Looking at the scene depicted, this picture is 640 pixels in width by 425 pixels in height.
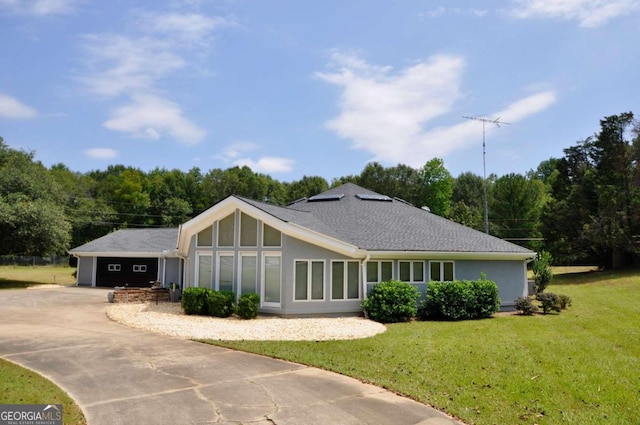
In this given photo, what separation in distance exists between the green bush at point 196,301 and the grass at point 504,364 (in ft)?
18.3

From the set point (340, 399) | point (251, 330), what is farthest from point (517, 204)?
Result: point (340, 399)

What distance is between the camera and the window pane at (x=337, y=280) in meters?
17.7

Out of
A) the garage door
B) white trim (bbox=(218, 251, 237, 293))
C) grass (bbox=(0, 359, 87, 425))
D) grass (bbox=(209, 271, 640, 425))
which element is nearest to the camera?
grass (bbox=(0, 359, 87, 425))

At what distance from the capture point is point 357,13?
15180 millimetres

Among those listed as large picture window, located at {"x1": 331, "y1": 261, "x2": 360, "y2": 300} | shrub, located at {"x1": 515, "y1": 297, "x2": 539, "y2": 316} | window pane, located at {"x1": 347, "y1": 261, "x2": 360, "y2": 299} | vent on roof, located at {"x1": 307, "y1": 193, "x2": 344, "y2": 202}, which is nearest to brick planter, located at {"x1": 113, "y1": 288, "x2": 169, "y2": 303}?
large picture window, located at {"x1": 331, "y1": 261, "x2": 360, "y2": 300}

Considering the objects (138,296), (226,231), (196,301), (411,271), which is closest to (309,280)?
(226,231)

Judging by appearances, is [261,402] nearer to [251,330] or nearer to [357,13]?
[251,330]

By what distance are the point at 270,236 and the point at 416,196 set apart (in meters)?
52.0

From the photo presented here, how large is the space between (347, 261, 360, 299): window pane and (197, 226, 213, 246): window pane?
6004mm

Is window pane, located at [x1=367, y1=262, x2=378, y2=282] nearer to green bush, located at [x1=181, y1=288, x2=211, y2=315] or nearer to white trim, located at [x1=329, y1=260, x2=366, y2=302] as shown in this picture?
white trim, located at [x1=329, y1=260, x2=366, y2=302]

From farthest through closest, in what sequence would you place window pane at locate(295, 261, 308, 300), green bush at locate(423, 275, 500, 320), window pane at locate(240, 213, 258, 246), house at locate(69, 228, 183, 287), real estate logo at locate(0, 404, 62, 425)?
house at locate(69, 228, 183, 287) < window pane at locate(240, 213, 258, 246) < green bush at locate(423, 275, 500, 320) < window pane at locate(295, 261, 308, 300) < real estate logo at locate(0, 404, 62, 425)

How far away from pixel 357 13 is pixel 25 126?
32.0 m

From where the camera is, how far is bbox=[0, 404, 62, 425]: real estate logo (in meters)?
6.07

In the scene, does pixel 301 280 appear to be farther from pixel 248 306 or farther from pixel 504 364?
pixel 504 364
